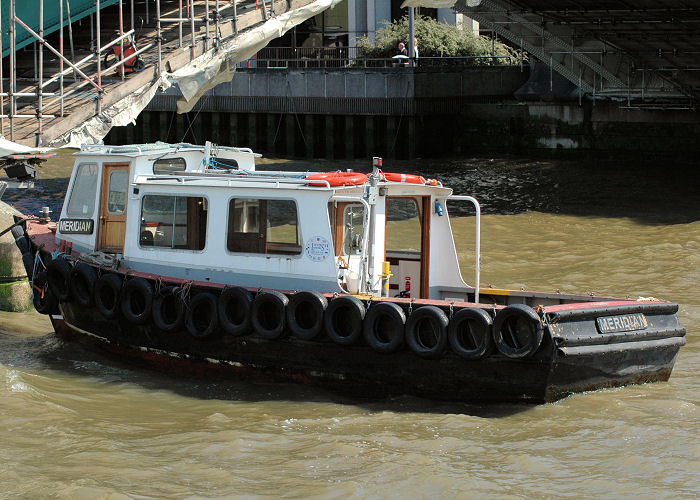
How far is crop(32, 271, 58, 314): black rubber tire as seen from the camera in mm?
12453

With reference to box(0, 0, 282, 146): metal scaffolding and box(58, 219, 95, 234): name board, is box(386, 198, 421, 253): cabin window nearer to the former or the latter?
box(58, 219, 95, 234): name board

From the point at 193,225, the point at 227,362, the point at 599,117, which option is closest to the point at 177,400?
the point at 227,362

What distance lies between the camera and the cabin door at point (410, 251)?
1162cm

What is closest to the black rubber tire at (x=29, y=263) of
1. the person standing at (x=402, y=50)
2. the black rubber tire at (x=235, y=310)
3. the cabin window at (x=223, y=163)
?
the cabin window at (x=223, y=163)

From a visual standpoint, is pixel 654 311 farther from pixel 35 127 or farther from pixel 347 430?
pixel 35 127

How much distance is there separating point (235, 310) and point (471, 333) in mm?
2555

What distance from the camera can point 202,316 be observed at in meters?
11.1

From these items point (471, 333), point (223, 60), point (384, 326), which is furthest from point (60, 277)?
point (223, 60)

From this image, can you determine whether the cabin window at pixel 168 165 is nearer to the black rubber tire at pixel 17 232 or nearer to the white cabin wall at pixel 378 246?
the black rubber tire at pixel 17 232

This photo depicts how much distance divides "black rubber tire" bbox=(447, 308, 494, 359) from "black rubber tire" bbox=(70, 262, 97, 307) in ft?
14.4

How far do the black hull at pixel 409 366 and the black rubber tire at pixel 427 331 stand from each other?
13 cm

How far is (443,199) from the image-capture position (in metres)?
11.7

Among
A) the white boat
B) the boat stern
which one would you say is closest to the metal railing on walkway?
the white boat

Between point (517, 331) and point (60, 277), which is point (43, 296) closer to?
point (60, 277)
